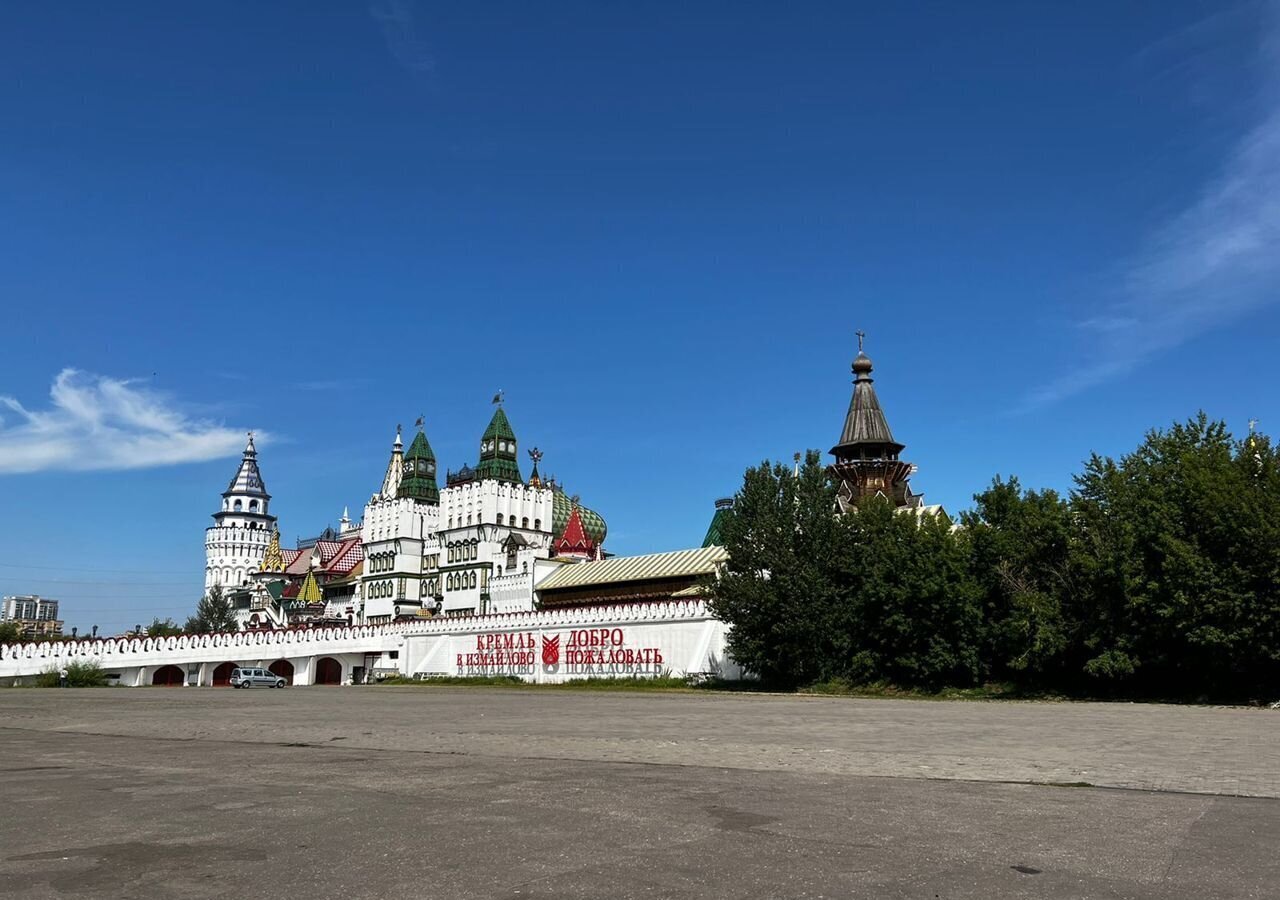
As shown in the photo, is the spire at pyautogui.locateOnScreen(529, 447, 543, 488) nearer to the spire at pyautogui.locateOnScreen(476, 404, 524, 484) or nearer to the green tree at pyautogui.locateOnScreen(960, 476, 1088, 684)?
the spire at pyautogui.locateOnScreen(476, 404, 524, 484)

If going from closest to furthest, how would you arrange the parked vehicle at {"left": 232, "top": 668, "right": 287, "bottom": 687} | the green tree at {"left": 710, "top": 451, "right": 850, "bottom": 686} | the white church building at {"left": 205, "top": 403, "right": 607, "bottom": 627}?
1. the green tree at {"left": 710, "top": 451, "right": 850, "bottom": 686}
2. the parked vehicle at {"left": 232, "top": 668, "right": 287, "bottom": 687}
3. the white church building at {"left": 205, "top": 403, "right": 607, "bottom": 627}

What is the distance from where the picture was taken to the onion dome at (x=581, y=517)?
372ft

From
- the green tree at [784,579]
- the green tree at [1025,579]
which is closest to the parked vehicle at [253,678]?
the green tree at [784,579]

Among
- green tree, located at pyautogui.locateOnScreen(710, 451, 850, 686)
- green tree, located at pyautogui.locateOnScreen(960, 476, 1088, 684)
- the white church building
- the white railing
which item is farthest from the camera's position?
the white church building

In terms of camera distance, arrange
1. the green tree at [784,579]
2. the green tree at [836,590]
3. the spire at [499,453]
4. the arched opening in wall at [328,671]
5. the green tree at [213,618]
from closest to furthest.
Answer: the green tree at [836,590]
the green tree at [784,579]
the arched opening in wall at [328,671]
the spire at [499,453]
the green tree at [213,618]

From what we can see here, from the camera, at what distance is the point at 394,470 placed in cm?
13888

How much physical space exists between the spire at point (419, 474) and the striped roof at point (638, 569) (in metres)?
43.0

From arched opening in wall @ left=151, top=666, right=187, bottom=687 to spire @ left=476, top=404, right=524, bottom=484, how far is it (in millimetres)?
42974

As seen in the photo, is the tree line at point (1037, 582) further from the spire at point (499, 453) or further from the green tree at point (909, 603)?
the spire at point (499, 453)

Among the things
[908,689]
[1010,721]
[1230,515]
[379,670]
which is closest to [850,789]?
[1010,721]

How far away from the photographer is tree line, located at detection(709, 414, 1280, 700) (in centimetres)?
3391


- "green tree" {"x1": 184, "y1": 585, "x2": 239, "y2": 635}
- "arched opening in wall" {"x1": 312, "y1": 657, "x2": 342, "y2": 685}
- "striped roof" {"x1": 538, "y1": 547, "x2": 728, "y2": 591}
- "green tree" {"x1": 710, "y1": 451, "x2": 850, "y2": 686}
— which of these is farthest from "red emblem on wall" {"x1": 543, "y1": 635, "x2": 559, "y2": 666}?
"green tree" {"x1": 184, "y1": 585, "x2": 239, "y2": 635}

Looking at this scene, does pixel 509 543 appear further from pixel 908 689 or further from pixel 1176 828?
pixel 1176 828

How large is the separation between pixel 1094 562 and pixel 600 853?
3458 centimetres
